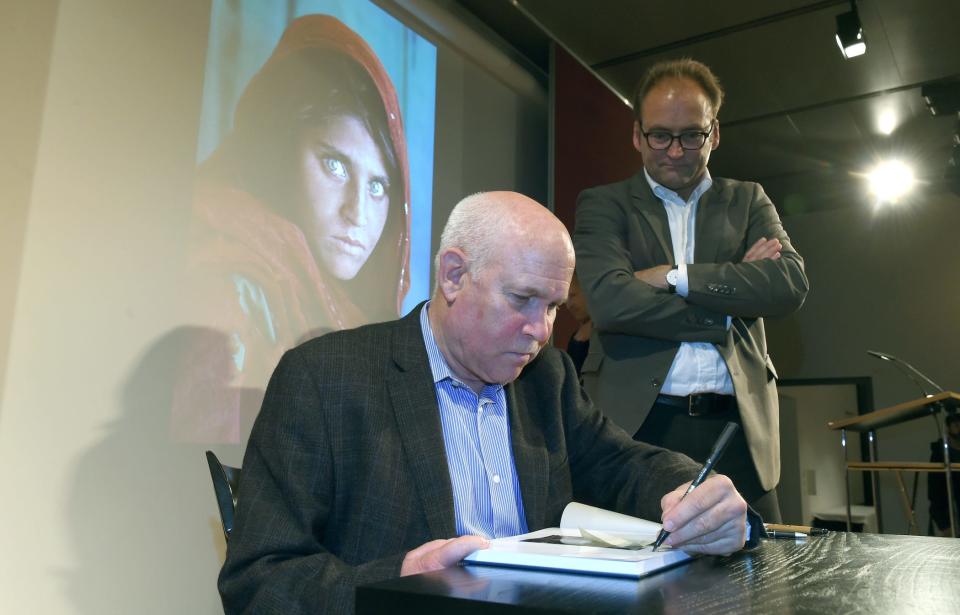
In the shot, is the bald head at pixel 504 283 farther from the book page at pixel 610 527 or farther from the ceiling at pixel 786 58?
the ceiling at pixel 786 58

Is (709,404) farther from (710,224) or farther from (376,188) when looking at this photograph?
(376,188)

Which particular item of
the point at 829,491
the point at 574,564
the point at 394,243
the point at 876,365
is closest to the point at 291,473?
the point at 574,564

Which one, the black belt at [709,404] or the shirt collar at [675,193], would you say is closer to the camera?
the black belt at [709,404]

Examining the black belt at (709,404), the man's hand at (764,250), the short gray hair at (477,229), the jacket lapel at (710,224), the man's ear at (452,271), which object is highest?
the jacket lapel at (710,224)

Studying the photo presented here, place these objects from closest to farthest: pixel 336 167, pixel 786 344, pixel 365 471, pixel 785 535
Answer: pixel 365 471 < pixel 785 535 < pixel 336 167 < pixel 786 344

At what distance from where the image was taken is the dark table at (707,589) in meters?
0.64

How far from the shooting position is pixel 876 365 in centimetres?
687

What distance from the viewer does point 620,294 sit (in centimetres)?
206

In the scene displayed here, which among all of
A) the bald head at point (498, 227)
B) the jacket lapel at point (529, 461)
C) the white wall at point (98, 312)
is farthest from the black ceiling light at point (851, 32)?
the jacket lapel at point (529, 461)

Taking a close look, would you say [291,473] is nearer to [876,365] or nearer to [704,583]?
[704,583]

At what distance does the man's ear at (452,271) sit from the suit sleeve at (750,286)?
0.79 meters

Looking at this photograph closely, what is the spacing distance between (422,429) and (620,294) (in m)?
0.95

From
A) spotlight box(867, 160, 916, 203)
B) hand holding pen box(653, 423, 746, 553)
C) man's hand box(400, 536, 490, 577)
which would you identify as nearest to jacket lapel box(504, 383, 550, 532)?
hand holding pen box(653, 423, 746, 553)

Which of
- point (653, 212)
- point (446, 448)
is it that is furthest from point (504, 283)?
A: point (653, 212)
